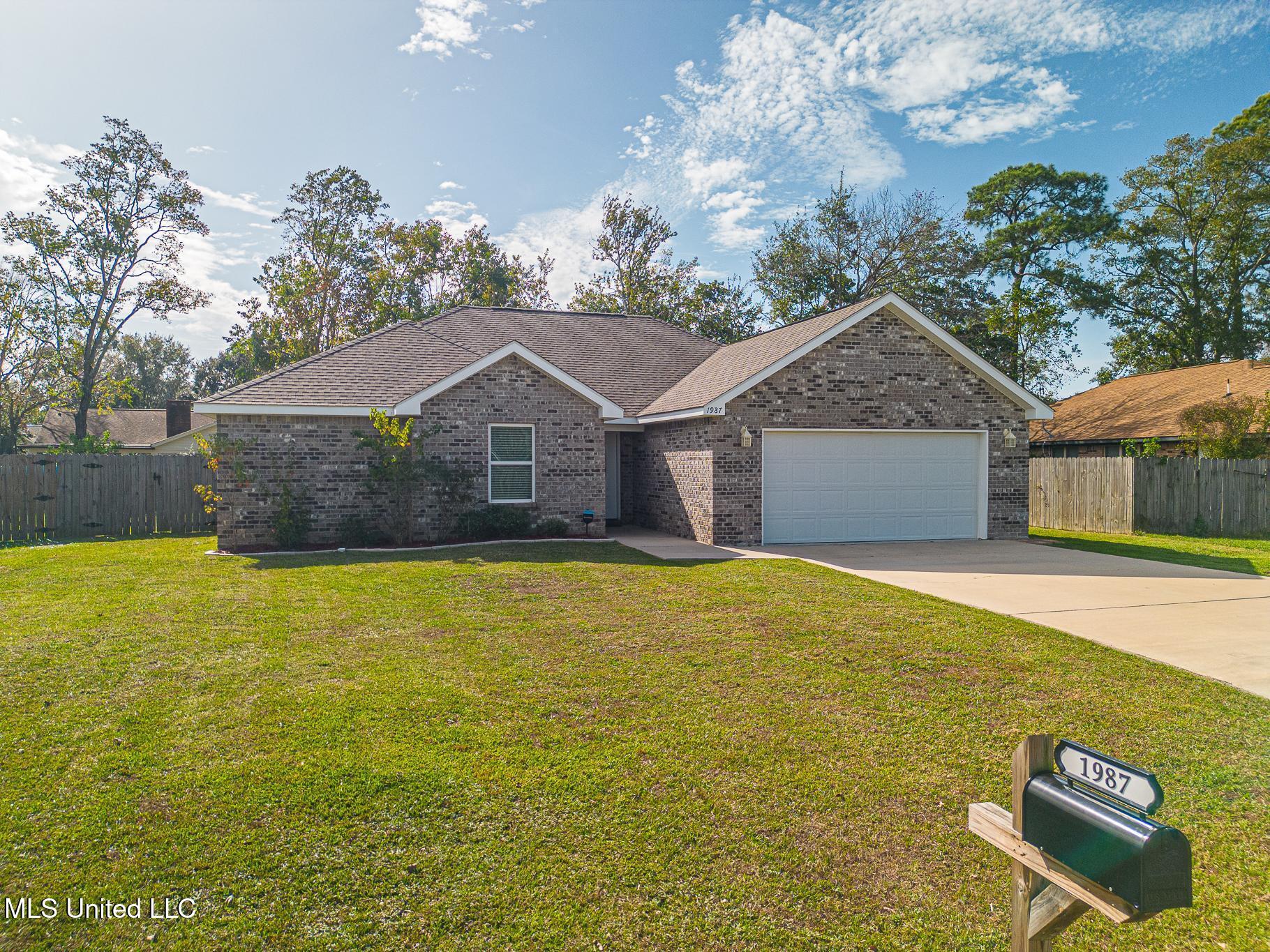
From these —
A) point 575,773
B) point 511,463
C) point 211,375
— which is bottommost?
point 575,773

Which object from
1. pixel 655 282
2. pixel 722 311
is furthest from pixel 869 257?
pixel 655 282

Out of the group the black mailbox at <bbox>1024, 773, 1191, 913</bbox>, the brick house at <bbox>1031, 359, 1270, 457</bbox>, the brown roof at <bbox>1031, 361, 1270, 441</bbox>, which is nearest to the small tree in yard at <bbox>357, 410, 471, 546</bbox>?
the black mailbox at <bbox>1024, 773, 1191, 913</bbox>

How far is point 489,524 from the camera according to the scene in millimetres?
14789

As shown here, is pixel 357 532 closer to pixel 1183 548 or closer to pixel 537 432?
pixel 537 432

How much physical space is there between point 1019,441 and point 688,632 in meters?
11.7

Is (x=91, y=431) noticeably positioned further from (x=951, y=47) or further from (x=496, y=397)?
(x=951, y=47)

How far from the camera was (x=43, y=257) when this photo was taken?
1059 inches

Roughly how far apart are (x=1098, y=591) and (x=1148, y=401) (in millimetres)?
17421

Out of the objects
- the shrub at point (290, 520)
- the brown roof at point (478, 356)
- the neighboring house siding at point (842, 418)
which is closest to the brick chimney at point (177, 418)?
the brown roof at point (478, 356)

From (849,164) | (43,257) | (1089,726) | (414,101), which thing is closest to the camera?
(1089,726)

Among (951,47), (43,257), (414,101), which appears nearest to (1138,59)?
(951,47)

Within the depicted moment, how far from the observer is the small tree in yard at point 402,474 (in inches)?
551

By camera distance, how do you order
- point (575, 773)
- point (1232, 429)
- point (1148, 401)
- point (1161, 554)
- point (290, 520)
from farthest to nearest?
point (1148, 401), point (1232, 429), point (290, 520), point (1161, 554), point (575, 773)

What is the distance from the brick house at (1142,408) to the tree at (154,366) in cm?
5902
